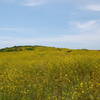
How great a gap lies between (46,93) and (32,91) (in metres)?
0.40

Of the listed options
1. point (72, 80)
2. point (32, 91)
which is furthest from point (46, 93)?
point (72, 80)

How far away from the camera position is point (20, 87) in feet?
24.7

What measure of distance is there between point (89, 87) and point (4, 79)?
3229 millimetres

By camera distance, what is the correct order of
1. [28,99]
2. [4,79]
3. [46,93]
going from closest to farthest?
1. [28,99]
2. [46,93]
3. [4,79]

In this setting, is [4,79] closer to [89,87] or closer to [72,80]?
[72,80]

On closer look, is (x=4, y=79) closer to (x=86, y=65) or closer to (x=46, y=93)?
(x=46, y=93)

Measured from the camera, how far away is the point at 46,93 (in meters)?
6.82

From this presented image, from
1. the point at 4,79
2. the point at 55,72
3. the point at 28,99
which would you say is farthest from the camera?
the point at 55,72

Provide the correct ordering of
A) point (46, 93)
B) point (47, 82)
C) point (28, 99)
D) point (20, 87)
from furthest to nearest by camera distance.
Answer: point (47, 82)
point (20, 87)
point (46, 93)
point (28, 99)

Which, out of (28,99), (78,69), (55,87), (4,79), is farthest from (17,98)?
(78,69)

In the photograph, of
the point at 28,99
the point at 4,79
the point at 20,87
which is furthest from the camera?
the point at 4,79

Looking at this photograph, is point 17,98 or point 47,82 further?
point 47,82

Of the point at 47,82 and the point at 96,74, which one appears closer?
the point at 47,82

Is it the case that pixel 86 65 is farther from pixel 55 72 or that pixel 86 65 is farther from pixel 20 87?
pixel 20 87
